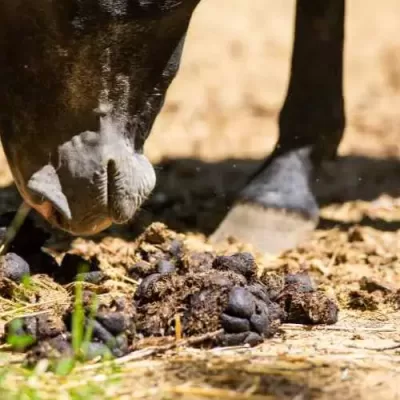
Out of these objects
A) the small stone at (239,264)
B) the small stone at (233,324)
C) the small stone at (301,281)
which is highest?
the small stone at (239,264)

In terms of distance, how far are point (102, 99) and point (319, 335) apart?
2.24 ft

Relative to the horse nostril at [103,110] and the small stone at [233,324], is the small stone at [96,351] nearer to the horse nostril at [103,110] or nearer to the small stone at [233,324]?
the small stone at [233,324]

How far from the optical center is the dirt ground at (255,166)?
6.87 ft

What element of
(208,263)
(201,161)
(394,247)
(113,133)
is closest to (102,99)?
(113,133)

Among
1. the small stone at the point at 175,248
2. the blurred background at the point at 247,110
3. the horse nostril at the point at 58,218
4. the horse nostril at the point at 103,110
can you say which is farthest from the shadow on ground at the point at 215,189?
the horse nostril at the point at 103,110

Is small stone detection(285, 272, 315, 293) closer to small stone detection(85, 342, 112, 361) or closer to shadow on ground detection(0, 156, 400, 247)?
small stone detection(85, 342, 112, 361)

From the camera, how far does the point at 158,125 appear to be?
5012 mm

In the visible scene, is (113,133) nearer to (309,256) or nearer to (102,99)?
(102,99)

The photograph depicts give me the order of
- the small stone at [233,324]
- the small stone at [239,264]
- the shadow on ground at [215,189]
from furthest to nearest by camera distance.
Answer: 1. the shadow on ground at [215,189]
2. the small stone at [239,264]
3. the small stone at [233,324]

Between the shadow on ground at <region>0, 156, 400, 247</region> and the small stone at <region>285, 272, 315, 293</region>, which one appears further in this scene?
the shadow on ground at <region>0, 156, 400, 247</region>

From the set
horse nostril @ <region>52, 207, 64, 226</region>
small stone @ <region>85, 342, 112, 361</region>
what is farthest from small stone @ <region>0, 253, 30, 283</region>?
small stone @ <region>85, 342, 112, 361</region>

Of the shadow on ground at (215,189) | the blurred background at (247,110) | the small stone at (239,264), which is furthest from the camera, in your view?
the blurred background at (247,110)

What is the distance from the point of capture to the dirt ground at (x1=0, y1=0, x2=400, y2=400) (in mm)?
2094

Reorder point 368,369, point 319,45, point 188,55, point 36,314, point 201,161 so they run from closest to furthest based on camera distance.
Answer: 1. point 368,369
2. point 36,314
3. point 319,45
4. point 201,161
5. point 188,55
